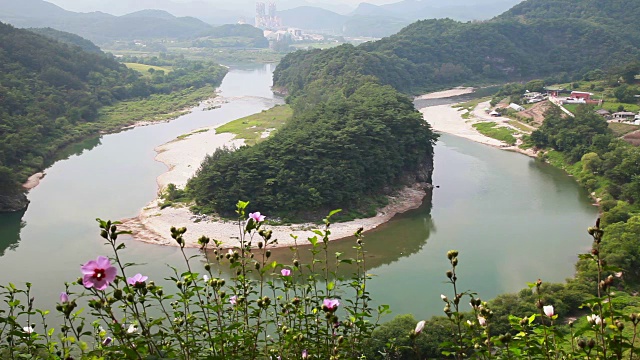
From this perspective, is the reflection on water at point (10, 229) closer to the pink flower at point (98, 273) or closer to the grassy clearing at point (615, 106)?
the pink flower at point (98, 273)

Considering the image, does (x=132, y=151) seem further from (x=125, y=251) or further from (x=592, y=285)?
(x=592, y=285)

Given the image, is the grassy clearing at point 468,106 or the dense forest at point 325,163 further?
the grassy clearing at point 468,106

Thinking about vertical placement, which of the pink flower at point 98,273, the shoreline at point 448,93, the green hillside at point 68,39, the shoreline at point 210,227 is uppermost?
the green hillside at point 68,39

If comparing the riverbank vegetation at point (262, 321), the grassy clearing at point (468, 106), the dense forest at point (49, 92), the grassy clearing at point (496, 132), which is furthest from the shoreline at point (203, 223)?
the grassy clearing at point (468, 106)

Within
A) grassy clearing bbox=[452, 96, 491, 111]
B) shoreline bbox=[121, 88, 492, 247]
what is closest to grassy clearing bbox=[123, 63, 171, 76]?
grassy clearing bbox=[452, 96, 491, 111]

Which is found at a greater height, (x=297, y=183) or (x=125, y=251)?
(x=297, y=183)

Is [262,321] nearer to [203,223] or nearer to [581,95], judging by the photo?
[203,223]

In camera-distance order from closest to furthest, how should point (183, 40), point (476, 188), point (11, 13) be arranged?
point (476, 188) → point (183, 40) → point (11, 13)

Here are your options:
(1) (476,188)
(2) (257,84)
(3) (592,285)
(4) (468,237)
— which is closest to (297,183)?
(4) (468,237)
